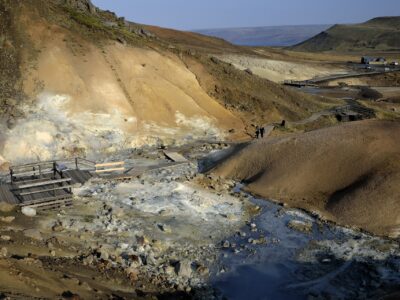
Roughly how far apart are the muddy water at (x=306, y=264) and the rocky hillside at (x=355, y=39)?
450 feet

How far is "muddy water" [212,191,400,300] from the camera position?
620 inches

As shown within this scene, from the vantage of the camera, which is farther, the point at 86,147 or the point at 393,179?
the point at 86,147

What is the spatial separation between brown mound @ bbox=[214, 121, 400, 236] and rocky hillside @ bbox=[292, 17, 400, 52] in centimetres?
12960

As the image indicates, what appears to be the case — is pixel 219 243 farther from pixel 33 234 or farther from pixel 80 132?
pixel 80 132

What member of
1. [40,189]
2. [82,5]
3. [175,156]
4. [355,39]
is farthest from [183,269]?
[355,39]

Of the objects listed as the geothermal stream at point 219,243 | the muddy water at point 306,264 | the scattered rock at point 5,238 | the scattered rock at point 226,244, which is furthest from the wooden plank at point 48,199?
the muddy water at point 306,264

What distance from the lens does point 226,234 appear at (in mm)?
19562

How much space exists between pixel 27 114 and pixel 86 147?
4.14 metres

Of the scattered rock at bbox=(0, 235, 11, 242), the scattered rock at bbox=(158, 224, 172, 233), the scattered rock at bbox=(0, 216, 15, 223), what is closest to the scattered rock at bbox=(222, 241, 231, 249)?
the scattered rock at bbox=(158, 224, 172, 233)

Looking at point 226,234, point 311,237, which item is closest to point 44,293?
point 226,234

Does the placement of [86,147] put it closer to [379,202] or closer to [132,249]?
[132,249]

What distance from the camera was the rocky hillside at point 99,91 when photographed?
29.3 metres

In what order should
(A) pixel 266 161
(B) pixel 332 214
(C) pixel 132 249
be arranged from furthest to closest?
1. (A) pixel 266 161
2. (B) pixel 332 214
3. (C) pixel 132 249

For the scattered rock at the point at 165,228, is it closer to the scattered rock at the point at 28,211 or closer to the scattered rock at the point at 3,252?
the scattered rock at the point at 28,211
